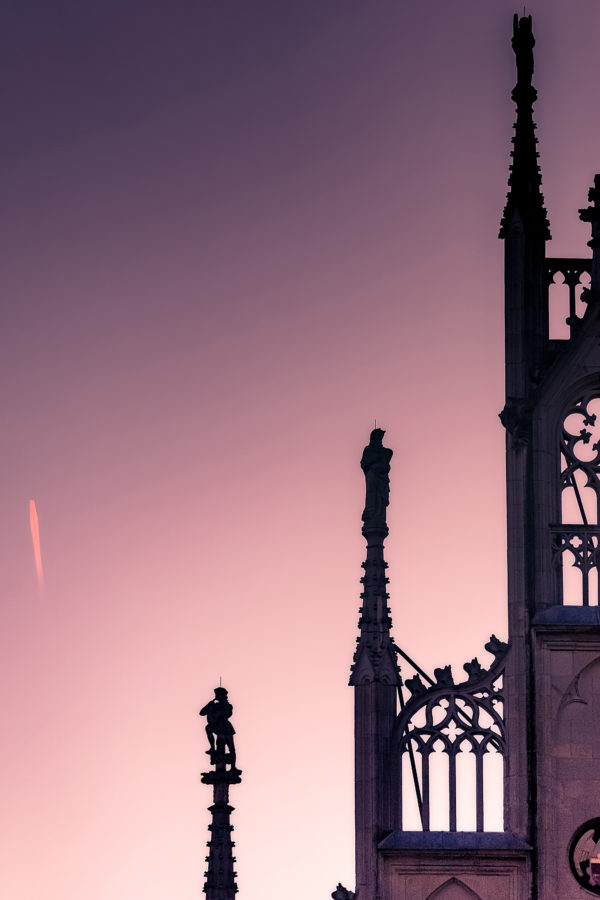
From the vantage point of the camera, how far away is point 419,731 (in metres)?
39.5

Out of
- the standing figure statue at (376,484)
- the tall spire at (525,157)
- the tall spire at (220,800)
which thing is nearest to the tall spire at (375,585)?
the standing figure statue at (376,484)

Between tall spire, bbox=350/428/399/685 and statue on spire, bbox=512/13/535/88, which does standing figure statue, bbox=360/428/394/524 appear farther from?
statue on spire, bbox=512/13/535/88

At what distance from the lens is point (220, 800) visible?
1545 inches

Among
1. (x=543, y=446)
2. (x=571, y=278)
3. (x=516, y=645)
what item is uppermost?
(x=571, y=278)

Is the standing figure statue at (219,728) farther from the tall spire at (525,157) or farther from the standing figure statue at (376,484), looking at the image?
the tall spire at (525,157)

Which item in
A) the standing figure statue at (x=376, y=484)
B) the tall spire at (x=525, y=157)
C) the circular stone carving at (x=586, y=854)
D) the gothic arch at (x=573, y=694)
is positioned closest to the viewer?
the circular stone carving at (x=586, y=854)

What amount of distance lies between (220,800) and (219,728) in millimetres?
959

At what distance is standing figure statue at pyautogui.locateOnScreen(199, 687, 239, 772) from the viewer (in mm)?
39344

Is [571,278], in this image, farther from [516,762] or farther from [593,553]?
[516,762]

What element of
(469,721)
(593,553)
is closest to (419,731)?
(469,721)

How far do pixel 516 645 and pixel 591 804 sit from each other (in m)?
2.36

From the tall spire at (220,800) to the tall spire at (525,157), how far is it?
314 inches

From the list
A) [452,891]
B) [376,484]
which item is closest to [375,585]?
[376,484]

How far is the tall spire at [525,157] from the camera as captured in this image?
136 ft
